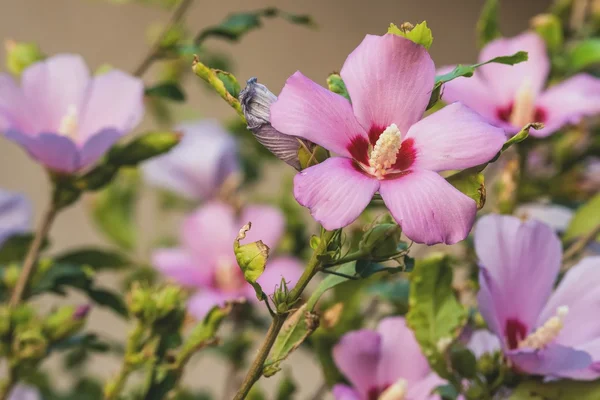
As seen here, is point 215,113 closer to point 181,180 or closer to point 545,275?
point 181,180

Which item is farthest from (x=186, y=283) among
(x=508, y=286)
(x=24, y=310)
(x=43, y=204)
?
(x=43, y=204)

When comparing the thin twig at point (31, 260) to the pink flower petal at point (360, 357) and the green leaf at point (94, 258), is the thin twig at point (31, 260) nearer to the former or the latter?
the green leaf at point (94, 258)

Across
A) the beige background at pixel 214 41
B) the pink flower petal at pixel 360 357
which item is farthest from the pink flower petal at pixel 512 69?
the beige background at pixel 214 41

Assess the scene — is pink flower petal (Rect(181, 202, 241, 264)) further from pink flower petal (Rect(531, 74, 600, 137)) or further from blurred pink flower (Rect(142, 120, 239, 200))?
pink flower petal (Rect(531, 74, 600, 137))

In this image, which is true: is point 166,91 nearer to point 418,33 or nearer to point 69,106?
point 69,106

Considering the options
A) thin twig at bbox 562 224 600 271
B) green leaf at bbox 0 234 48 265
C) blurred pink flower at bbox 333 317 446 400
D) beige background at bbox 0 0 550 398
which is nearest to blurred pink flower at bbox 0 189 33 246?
green leaf at bbox 0 234 48 265

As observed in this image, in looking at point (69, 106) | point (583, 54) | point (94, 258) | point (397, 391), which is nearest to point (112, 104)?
point (69, 106)
